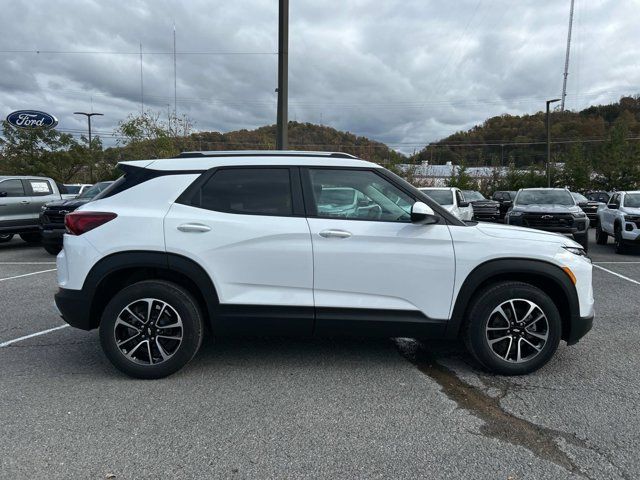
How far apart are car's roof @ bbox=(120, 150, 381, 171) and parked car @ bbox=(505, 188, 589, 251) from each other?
357 inches

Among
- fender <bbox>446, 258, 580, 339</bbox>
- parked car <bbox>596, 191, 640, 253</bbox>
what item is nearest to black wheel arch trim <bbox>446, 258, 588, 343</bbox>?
fender <bbox>446, 258, 580, 339</bbox>

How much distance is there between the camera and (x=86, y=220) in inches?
151

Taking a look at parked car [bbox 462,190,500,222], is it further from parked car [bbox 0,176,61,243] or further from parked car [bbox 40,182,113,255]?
parked car [bbox 0,176,61,243]

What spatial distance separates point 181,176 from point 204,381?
171 centimetres

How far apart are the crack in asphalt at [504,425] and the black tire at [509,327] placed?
0.20 m

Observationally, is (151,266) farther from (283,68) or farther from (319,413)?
(283,68)

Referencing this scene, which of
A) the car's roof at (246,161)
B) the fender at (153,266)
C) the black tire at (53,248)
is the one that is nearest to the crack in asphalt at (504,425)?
the car's roof at (246,161)

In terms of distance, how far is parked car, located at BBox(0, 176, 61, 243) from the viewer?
39.9ft

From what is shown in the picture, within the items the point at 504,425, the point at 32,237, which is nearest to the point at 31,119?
the point at 32,237

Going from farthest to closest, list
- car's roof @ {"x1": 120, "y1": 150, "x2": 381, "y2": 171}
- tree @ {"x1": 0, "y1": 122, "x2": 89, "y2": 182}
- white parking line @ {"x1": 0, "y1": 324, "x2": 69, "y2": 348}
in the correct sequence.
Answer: tree @ {"x1": 0, "y1": 122, "x2": 89, "y2": 182}
white parking line @ {"x1": 0, "y1": 324, "x2": 69, "y2": 348}
car's roof @ {"x1": 120, "y1": 150, "x2": 381, "y2": 171}

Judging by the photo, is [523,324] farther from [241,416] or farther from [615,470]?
[241,416]

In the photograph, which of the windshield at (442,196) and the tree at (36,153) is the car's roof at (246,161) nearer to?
the windshield at (442,196)

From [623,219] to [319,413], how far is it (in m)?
11.2

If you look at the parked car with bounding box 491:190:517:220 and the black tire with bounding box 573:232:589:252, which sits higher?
the parked car with bounding box 491:190:517:220
